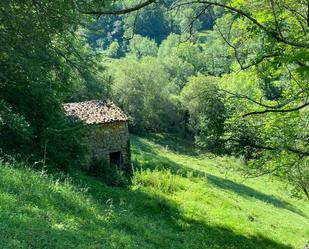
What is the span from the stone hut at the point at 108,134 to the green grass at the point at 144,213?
1.79m

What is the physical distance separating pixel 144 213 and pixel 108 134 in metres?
8.41

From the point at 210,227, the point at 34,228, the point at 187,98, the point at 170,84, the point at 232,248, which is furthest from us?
the point at 170,84

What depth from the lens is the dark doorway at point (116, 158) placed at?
2647cm

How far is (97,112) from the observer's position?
1051 inches

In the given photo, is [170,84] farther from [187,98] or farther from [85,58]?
[85,58]

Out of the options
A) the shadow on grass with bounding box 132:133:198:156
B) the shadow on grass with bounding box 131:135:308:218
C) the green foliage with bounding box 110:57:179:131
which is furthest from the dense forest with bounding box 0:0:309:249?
the green foliage with bounding box 110:57:179:131

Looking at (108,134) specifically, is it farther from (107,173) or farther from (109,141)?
(107,173)

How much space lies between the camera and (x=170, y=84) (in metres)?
74.2

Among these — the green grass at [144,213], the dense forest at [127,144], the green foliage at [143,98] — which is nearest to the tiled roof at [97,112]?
the dense forest at [127,144]

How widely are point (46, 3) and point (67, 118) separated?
206 inches

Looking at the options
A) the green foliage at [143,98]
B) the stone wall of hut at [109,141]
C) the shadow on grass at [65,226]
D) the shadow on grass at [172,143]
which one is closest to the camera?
the shadow on grass at [65,226]

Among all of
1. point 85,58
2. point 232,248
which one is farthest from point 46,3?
point 232,248

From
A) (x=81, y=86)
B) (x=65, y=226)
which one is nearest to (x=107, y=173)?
(x=81, y=86)

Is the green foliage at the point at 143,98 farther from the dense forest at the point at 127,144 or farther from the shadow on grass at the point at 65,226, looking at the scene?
the shadow on grass at the point at 65,226
